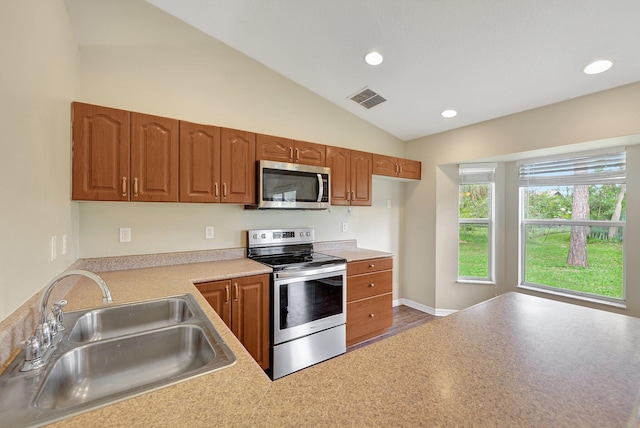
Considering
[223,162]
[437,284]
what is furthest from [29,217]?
[437,284]

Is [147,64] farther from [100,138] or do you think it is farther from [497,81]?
[497,81]

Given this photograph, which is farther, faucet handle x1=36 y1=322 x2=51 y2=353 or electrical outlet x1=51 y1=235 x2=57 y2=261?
electrical outlet x1=51 y1=235 x2=57 y2=261

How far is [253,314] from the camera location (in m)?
2.16

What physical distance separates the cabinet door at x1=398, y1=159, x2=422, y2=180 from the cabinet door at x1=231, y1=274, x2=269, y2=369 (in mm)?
2346

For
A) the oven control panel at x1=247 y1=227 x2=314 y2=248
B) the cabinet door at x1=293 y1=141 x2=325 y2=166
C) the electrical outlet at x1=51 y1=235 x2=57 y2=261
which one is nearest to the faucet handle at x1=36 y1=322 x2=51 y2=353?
the electrical outlet at x1=51 y1=235 x2=57 y2=261

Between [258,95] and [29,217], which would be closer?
[29,217]

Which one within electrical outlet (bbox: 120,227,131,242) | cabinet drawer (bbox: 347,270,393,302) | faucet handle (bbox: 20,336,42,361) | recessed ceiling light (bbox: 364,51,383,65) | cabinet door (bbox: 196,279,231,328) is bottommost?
cabinet drawer (bbox: 347,270,393,302)

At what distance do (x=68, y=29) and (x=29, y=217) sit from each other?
1.50 meters

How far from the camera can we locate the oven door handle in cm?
225

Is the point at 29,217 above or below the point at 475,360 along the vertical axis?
above

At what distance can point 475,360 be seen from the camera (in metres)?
0.86

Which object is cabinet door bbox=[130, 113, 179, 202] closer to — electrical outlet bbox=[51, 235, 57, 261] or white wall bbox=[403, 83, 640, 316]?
electrical outlet bbox=[51, 235, 57, 261]

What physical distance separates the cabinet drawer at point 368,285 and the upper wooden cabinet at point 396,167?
4.08ft

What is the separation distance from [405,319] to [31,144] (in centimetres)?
376
